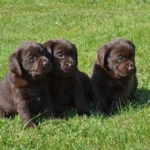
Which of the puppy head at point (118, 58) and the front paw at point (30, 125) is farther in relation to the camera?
the puppy head at point (118, 58)

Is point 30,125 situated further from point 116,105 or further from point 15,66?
point 116,105

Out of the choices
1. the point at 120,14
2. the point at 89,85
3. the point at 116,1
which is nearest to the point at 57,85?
the point at 89,85

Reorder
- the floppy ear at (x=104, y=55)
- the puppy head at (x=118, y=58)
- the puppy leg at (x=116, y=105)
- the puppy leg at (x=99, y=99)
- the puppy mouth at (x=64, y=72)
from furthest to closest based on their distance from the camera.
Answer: the puppy leg at (x=99, y=99), the floppy ear at (x=104, y=55), the puppy leg at (x=116, y=105), the puppy head at (x=118, y=58), the puppy mouth at (x=64, y=72)

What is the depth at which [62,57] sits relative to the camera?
6.38 m

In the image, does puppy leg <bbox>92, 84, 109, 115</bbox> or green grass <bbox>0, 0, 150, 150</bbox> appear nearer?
green grass <bbox>0, 0, 150, 150</bbox>

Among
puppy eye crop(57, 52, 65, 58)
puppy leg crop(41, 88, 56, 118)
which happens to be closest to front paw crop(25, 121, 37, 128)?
puppy leg crop(41, 88, 56, 118)

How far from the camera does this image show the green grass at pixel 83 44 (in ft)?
17.8

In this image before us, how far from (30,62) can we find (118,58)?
1226 mm

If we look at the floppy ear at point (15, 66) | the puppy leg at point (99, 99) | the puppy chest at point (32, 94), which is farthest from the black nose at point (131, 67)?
the floppy ear at point (15, 66)

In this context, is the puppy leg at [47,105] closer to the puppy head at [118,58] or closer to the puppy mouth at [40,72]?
the puppy mouth at [40,72]

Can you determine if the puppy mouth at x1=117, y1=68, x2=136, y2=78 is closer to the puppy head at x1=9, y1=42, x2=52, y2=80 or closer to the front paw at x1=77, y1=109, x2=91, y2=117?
the front paw at x1=77, y1=109, x2=91, y2=117

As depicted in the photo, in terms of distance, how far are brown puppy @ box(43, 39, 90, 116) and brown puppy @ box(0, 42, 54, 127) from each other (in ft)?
0.66

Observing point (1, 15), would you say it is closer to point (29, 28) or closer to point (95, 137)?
point (29, 28)

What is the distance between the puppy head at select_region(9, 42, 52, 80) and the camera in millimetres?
6051
